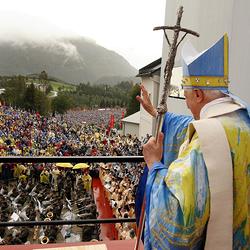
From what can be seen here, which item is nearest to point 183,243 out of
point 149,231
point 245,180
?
point 149,231

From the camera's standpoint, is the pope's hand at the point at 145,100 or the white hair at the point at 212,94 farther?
the pope's hand at the point at 145,100

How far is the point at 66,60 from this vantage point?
76625 mm

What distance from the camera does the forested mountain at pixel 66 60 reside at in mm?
68500

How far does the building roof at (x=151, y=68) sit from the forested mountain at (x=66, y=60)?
144 ft

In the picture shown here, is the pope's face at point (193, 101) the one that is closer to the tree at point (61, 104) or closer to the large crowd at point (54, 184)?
the large crowd at point (54, 184)

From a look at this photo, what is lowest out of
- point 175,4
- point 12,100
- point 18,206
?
point 18,206

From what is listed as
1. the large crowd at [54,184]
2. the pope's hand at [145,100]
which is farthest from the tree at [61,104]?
the pope's hand at [145,100]

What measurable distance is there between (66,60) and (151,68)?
194ft

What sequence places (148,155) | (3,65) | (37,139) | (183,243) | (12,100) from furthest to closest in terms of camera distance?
(3,65) < (12,100) < (37,139) < (148,155) < (183,243)

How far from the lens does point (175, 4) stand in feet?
23.3

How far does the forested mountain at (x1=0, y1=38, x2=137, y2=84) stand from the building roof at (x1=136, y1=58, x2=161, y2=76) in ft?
144

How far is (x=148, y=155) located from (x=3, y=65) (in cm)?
7064

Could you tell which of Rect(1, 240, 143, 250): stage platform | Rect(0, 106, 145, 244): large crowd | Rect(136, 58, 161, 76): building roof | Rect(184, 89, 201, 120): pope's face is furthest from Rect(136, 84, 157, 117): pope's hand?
Rect(136, 58, 161, 76): building roof

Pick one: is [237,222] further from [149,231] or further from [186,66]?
[186,66]
